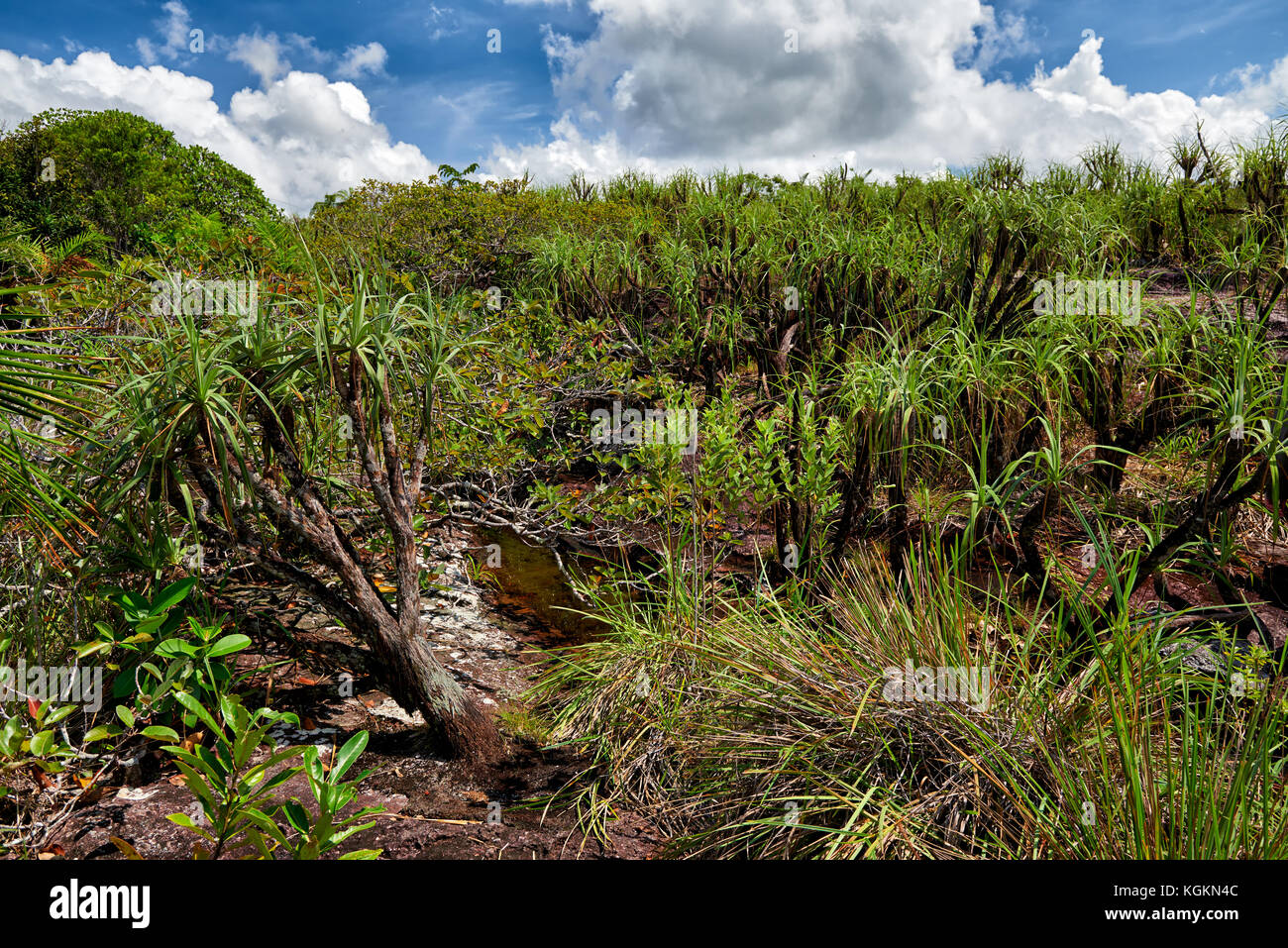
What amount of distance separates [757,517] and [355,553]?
6.68ft

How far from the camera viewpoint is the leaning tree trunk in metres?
2.46

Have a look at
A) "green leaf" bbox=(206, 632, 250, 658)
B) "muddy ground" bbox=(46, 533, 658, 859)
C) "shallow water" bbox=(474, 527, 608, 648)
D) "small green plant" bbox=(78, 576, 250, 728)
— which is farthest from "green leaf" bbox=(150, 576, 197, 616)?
"shallow water" bbox=(474, 527, 608, 648)

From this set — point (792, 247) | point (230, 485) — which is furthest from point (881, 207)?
point (230, 485)

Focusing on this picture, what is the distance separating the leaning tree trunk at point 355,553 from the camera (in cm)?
246

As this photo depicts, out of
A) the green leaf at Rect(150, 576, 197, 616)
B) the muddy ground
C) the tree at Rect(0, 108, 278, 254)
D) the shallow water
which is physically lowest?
the muddy ground

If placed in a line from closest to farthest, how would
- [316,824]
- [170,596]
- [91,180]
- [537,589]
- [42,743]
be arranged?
1. [316,824]
2. [42,743]
3. [170,596]
4. [537,589]
5. [91,180]

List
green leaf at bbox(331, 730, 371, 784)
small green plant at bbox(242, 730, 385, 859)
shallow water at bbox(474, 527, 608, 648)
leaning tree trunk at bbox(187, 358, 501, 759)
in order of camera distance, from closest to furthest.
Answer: small green plant at bbox(242, 730, 385, 859), green leaf at bbox(331, 730, 371, 784), leaning tree trunk at bbox(187, 358, 501, 759), shallow water at bbox(474, 527, 608, 648)

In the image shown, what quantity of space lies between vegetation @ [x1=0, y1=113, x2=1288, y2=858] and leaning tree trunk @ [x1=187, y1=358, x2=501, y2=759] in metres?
0.01

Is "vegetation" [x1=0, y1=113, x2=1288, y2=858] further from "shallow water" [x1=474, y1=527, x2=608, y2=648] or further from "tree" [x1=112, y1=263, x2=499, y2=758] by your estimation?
"shallow water" [x1=474, y1=527, x2=608, y2=648]

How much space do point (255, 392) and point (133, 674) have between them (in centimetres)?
94

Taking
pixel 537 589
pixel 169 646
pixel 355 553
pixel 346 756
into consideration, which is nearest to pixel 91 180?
pixel 537 589

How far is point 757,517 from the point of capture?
406 centimetres

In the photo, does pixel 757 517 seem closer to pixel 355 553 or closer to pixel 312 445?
pixel 355 553
